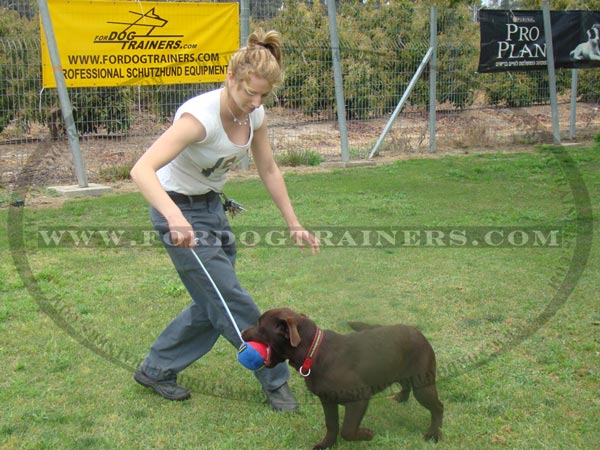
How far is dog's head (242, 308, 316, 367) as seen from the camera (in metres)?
2.98

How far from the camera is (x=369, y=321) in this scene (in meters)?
3.48

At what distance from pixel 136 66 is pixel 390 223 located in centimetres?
423

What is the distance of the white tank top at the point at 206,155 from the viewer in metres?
3.05

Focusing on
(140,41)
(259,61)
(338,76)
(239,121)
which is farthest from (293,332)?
(338,76)

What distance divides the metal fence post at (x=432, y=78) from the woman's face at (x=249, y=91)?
9329 mm

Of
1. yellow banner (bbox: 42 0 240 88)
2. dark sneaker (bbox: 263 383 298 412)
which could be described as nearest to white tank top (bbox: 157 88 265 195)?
dark sneaker (bbox: 263 383 298 412)

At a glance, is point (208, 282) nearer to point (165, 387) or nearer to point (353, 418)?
point (165, 387)

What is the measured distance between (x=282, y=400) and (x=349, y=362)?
2.10ft

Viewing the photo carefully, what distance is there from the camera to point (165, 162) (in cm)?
293

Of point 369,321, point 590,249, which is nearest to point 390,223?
point 590,249

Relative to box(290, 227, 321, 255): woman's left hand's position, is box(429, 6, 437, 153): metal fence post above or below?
above

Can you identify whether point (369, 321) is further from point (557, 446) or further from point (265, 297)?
point (265, 297)

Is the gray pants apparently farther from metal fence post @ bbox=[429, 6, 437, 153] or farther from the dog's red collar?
metal fence post @ bbox=[429, 6, 437, 153]

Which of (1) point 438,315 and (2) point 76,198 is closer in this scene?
(1) point 438,315
